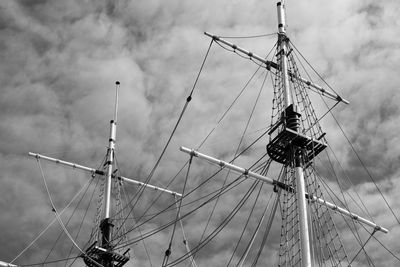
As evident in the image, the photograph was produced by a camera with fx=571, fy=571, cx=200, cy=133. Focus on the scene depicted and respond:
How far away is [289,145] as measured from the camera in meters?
28.5

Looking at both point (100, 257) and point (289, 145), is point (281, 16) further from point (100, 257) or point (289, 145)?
point (100, 257)

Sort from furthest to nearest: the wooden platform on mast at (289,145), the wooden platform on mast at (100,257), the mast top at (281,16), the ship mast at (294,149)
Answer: the wooden platform on mast at (100,257)
the mast top at (281,16)
the wooden platform on mast at (289,145)
the ship mast at (294,149)

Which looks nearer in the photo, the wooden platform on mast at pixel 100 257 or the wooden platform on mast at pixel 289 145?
the wooden platform on mast at pixel 289 145

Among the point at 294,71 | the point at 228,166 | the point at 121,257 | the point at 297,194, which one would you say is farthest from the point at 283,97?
the point at 121,257

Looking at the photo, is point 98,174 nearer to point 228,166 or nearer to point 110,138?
point 110,138

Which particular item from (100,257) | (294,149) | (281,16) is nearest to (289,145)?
(294,149)

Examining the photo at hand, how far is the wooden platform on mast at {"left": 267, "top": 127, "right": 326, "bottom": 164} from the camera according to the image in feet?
92.9

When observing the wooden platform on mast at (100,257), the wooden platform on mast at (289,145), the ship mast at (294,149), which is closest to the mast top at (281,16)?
the ship mast at (294,149)

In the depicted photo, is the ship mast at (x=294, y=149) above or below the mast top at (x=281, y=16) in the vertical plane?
below

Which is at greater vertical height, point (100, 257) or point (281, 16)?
point (281, 16)

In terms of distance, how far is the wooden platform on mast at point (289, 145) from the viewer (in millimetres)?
28328

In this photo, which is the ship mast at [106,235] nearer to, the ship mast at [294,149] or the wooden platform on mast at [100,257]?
the wooden platform on mast at [100,257]

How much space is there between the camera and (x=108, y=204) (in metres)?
46.2

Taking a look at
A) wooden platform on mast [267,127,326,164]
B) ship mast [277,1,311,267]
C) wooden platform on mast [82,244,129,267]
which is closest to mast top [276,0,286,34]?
ship mast [277,1,311,267]
